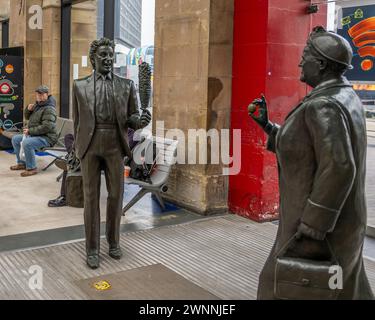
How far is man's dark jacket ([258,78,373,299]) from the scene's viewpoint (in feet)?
7.70

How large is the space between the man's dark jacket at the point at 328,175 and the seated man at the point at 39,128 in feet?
21.4

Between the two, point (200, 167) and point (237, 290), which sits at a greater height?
point (200, 167)

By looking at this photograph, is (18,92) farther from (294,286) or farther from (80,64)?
(294,286)

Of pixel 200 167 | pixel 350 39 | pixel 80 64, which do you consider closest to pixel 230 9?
pixel 350 39

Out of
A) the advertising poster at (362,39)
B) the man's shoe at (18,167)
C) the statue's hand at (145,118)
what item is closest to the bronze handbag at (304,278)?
the statue's hand at (145,118)

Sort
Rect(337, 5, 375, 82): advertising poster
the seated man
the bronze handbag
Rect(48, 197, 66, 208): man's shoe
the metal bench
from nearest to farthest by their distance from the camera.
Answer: the bronze handbag, Rect(337, 5, 375, 82): advertising poster, the metal bench, Rect(48, 197, 66, 208): man's shoe, the seated man

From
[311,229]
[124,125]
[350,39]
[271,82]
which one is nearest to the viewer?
[311,229]

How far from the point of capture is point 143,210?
6.47m

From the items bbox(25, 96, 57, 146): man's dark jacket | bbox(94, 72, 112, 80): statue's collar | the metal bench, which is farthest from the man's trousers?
bbox(25, 96, 57, 146): man's dark jacket

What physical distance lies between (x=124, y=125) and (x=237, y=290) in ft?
5.46

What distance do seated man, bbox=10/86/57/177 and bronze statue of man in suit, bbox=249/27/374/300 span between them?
6538mm

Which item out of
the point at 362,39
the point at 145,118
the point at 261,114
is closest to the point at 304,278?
the point at 261,114

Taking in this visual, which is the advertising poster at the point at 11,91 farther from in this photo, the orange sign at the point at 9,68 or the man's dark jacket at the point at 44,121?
the man's dark jacket at the point at 44,121

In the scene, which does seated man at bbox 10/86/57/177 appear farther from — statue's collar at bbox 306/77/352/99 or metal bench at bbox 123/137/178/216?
statue's collar at bbox 306/77/352/99
